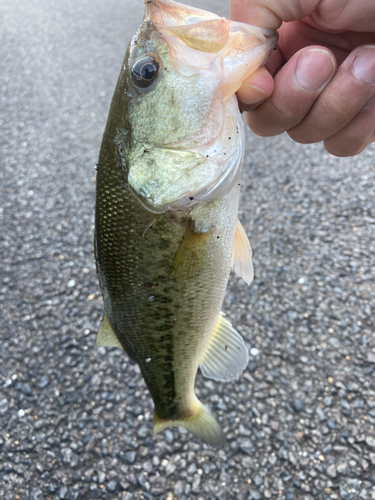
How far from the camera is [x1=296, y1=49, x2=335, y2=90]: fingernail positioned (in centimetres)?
116

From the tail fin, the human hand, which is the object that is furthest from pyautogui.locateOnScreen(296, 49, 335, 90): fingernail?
the tail fin

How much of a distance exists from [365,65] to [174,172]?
0.73 meters

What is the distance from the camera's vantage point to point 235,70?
3.27 feet

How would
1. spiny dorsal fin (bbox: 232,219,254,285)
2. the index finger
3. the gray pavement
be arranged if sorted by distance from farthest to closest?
the gray pavement
spiny dorsal fin (bbox: 232,219,254,285)
the index finger

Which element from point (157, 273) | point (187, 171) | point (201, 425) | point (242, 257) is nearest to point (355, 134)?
point (242, 257)

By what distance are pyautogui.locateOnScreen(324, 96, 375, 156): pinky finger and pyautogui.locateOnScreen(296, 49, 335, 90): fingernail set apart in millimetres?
242

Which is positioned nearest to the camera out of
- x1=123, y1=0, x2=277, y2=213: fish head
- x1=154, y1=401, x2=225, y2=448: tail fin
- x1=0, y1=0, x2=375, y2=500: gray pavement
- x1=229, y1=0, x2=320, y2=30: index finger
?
x1=123, y1=0, x2=277, y2=213: fish head

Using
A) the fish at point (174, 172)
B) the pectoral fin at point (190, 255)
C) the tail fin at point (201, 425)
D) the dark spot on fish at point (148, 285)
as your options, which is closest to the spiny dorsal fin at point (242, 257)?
the fish at point (174, 172)

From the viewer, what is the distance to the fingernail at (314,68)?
1161 mm

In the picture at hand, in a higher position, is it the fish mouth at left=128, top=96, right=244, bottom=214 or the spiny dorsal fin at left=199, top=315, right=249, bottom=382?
the fish mouth at left=128, top=96, right=244, bottom=214

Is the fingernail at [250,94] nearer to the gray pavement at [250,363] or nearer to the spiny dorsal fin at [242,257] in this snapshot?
the spiny dorsal fin at [242,257]

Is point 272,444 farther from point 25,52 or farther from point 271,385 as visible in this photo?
point 25,52

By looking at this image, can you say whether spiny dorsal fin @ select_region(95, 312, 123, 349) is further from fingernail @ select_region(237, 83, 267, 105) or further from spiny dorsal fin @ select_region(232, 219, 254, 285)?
fingernail @ select_region(237, 83, 267, 105)

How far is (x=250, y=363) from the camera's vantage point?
7.41ft
